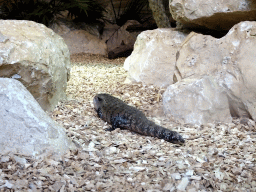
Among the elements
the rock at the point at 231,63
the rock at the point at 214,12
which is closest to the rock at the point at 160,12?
the rock at the point at 214,12

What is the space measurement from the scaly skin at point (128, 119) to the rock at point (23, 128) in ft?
3.11

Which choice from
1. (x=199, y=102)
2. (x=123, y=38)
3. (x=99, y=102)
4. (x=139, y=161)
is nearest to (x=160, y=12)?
(x=123, y=38)

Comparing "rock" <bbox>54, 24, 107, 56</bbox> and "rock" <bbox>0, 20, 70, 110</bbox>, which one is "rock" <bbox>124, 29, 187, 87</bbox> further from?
"rock" <bbox>54, 24, 107, 56</bbox>

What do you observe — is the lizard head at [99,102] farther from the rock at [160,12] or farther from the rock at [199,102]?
the rock at [160,12]

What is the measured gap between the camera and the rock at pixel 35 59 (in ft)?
9.52

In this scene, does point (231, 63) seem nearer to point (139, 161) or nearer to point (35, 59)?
point (139, 161)

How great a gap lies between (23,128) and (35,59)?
1156mm

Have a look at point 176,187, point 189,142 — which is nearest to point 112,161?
point 176,187

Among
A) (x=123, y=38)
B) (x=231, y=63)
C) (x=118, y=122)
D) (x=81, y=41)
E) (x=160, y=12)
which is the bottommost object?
(x=118, y=122)

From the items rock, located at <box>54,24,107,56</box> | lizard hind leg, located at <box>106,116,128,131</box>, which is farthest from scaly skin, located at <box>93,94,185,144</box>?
rock, located at <box>54,24,107,56</box>

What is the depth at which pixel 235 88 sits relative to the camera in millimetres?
3252

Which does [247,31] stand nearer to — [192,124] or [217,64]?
[217,64]

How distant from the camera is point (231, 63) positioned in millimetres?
3389

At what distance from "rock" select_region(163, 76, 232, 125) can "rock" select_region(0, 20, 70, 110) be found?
1452mm
